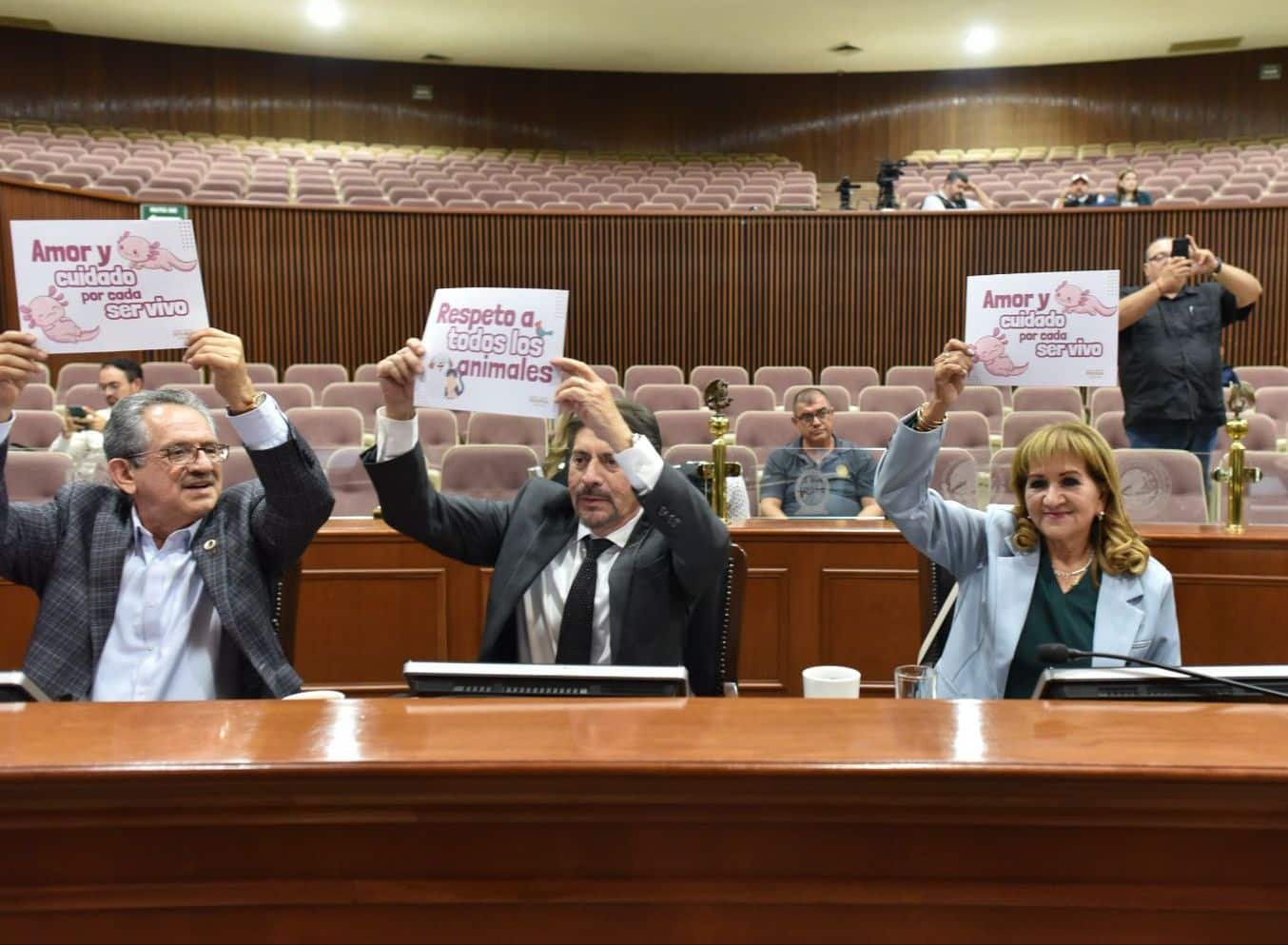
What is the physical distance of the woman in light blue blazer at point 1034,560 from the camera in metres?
2.02

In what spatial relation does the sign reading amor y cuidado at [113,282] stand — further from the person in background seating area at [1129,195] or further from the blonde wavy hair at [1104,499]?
the person in background seating area at [1129,195]

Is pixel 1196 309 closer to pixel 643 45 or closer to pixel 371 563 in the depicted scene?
pixel 371 563

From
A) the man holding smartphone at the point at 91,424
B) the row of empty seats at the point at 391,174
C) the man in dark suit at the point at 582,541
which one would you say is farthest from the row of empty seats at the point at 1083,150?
the man in dark suit at the point at 582,541

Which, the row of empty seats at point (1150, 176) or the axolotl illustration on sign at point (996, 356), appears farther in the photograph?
the row of empty seats at point (1150, 176)

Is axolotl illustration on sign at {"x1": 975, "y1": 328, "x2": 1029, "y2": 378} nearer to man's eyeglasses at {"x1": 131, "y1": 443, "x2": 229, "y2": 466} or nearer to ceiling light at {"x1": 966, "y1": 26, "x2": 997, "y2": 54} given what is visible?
man's eyeglasses at {"x1": 131, "y1": 443, "x2": 229, "y2": 466}

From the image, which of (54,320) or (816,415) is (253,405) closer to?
(54,320)

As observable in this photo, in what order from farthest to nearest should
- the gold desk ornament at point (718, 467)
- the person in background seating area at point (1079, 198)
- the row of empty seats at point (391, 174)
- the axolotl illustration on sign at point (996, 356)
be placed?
the row of empty seats at point (391, 174)
the person in background seating area at point (1079, 198)
the gold desk ornament at point (718, 467)
the axolotl illustration on sign at point (996, 356)

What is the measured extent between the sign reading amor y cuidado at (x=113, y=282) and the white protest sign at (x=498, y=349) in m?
0.54

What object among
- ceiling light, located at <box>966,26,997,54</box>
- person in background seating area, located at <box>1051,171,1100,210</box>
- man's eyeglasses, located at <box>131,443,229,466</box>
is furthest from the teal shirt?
ceiling light, located at <box>966,26,997,54</box>

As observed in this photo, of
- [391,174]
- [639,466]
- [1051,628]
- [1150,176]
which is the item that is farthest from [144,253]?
[1150,176]

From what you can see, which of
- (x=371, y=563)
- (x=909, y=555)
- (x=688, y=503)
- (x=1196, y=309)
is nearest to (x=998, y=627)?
(x=688, y=503)

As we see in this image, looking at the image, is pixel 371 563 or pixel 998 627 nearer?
pixel 998 627

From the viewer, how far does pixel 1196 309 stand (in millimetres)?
4477

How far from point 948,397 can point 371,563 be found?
185 cm
